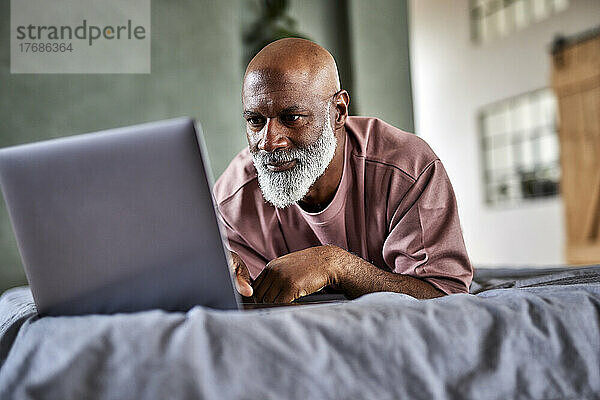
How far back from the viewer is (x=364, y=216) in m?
1.52

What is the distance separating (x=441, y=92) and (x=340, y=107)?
6709 mm

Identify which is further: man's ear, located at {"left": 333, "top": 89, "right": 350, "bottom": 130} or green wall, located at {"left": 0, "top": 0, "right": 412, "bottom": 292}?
green wall, located at {"left": 0, "top": 0, "right": 412, "bottom": 292}

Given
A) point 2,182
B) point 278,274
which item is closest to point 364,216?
point 278,274

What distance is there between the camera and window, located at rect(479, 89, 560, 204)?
657 centimetres

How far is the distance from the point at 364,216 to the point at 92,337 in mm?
878

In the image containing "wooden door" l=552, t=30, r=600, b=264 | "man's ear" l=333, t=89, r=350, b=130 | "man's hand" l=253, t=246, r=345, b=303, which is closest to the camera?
"man's hand" l=253, t=246, r=345, b=303

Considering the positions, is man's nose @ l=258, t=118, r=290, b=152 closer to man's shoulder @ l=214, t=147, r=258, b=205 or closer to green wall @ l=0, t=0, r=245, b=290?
man's shoulder @ l=214, t=147, r=258, b=205

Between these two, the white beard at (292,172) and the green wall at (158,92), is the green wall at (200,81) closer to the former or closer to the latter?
the green wall at (158,92)

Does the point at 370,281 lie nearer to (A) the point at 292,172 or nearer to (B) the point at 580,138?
(A) the point at 292,172

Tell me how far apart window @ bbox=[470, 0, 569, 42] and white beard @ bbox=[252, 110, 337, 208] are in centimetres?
553

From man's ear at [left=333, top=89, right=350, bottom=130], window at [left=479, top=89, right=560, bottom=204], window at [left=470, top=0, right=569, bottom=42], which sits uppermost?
window at [left=470, top=0, right=569, bottom=42]
